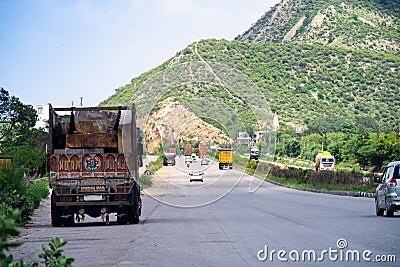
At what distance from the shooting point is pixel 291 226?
19109 millimetres

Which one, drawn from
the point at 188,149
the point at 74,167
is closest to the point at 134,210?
the point at 74,167

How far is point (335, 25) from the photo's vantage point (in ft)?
484

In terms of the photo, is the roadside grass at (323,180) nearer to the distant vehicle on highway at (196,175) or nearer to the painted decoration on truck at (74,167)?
the distant vehicle on highway at (196,175)

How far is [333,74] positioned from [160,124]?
99314 mm

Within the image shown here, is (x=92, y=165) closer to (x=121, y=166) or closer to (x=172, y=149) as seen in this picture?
(x=121, y=166)

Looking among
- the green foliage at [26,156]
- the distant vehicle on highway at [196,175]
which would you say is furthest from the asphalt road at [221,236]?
the green foliage at [26,156]

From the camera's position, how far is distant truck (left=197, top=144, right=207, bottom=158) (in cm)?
2178

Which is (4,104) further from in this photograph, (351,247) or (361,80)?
(361,80)

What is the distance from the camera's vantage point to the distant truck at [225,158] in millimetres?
20430

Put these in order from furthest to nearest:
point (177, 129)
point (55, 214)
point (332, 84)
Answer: point (332, 84) → point (177, 129) → point (55, 214)

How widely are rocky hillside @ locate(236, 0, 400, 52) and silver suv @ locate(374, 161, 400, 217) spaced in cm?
12004

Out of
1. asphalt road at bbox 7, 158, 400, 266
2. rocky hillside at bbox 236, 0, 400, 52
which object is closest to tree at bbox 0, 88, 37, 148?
asphalt road at bbox 7, 158, 400, 266

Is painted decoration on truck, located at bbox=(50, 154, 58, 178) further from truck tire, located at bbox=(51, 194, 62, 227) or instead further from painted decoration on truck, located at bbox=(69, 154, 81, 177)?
truck tire, located at bbox=(51, 194, 62, 227)

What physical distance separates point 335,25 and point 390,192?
13015 centimetres
